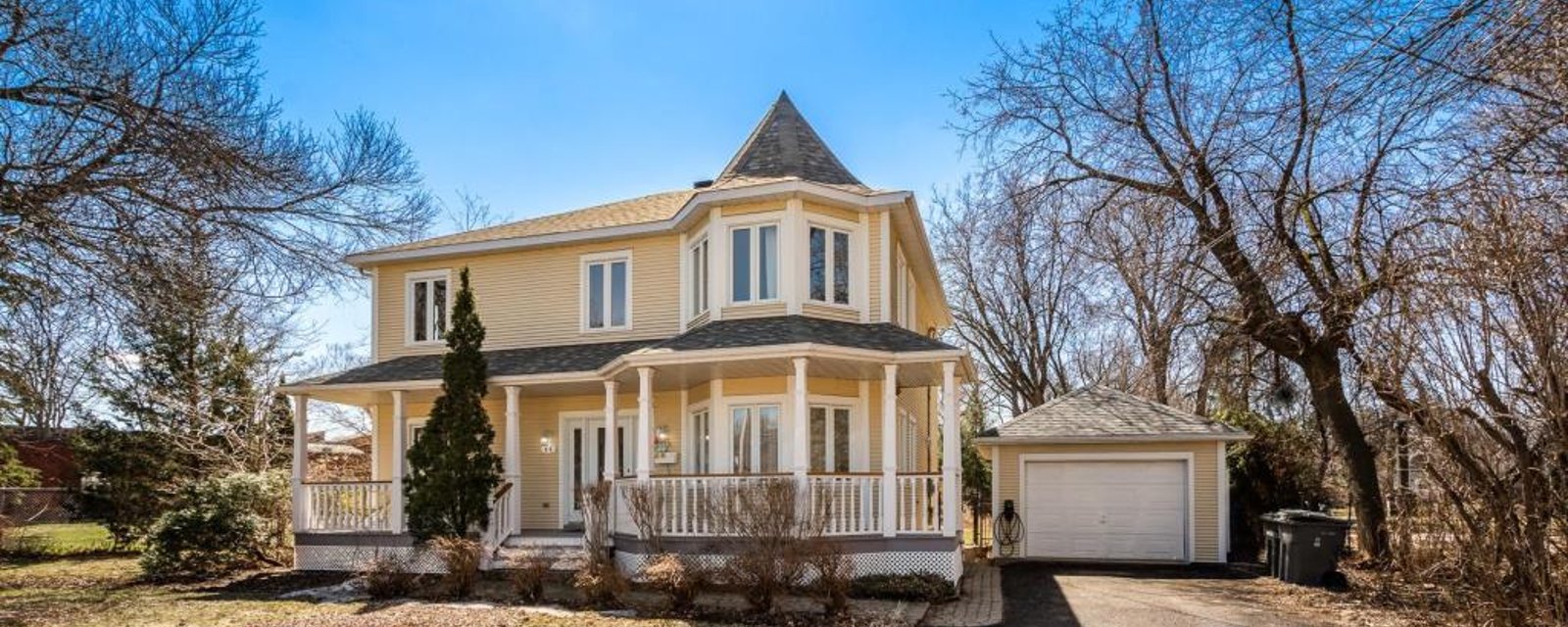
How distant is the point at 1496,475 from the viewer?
707 centimetres

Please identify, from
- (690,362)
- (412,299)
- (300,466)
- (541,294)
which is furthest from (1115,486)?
(300,466)

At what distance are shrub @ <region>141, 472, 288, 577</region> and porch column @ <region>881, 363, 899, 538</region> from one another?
10215mm

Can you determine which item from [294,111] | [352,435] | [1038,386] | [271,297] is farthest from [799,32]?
[352,435]

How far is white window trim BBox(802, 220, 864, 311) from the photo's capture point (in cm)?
1459

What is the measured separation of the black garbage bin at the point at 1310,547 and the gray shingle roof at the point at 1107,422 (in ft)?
8.28

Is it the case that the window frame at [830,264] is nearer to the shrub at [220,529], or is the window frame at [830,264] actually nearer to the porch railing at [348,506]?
the porch railing at [348,506]

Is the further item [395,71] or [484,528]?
[484,528]

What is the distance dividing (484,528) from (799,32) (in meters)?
8.16

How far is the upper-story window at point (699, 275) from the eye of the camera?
15.5 metres

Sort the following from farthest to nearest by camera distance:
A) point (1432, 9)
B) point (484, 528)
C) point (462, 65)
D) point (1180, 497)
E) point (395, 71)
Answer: point (1180, 497)
point (484, 528)
point (462, 65)
point (395, 71)
point (1432, 9)

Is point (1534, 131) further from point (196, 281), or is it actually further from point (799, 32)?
point (196, 281)

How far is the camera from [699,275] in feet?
51.8

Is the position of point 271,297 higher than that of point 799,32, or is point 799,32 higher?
point 799,32

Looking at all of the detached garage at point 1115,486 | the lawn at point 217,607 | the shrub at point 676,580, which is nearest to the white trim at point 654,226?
the lawn at point 217,607
